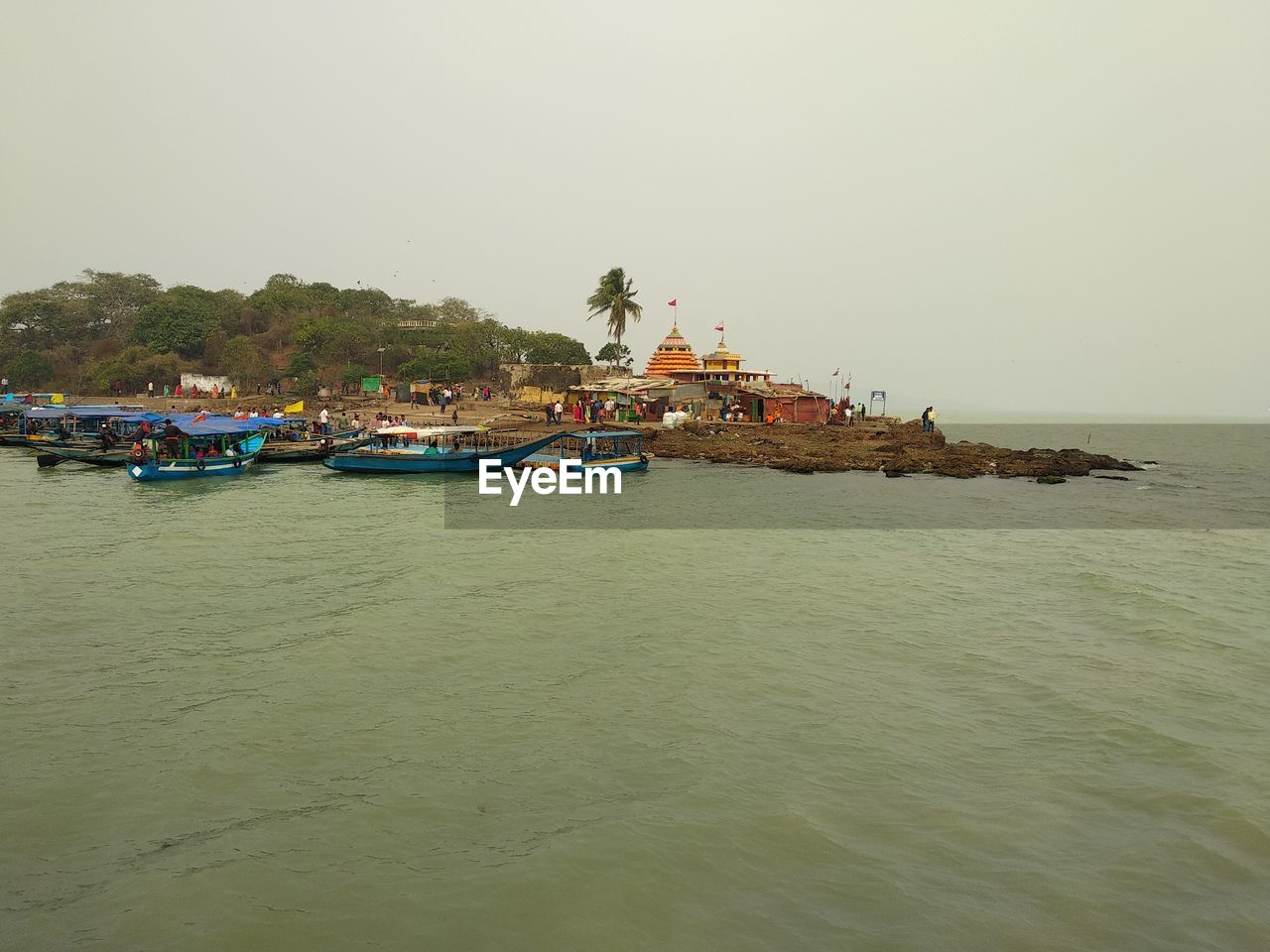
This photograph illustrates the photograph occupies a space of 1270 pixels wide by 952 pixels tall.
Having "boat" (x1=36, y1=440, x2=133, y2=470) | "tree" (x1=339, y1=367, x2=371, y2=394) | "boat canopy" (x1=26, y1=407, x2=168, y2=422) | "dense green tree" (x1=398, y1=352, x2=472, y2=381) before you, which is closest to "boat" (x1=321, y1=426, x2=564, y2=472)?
"boat" (x1=36, y1=440, x2=133, y2=470)

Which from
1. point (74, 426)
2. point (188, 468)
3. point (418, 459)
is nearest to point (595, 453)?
point (418, 459)

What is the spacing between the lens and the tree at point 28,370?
193ft

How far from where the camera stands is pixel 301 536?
1775cm

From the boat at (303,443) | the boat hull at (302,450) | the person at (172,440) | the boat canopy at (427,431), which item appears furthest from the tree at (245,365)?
the boat canopy at (427,431)

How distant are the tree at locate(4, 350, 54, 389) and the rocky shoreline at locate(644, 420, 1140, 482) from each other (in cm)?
4950

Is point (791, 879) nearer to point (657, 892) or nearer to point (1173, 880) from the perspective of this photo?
point (657, 892)

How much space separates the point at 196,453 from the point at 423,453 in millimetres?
7395

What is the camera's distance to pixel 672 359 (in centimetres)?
4928

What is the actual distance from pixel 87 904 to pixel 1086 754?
8316 mm

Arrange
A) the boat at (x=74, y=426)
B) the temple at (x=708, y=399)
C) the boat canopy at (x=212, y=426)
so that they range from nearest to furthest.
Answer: the boat canopy at (x=212, y=426), the boat at (x=74, y=426), the temple at (x=708, y=399)

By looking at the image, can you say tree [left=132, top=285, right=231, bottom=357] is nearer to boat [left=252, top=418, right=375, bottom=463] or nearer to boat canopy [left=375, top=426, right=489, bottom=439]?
boat [left=252, top=418, right=375, bottom=463]
